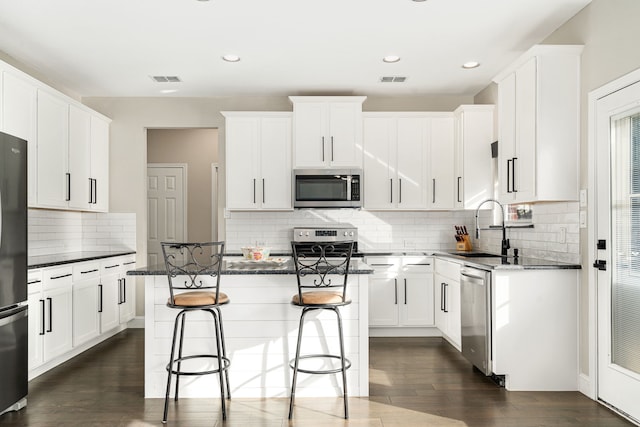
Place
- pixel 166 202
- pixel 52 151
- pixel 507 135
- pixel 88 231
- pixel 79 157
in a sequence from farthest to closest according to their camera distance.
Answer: pixel 166 202, pixel 88 231, pixel 79 157, pixel 52 151, pixel 507 135

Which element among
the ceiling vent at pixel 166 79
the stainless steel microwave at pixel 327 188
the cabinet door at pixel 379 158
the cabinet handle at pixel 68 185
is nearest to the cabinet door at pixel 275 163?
the stainless steel microwave at pixel 327 188

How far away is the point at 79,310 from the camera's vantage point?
14.5 ft

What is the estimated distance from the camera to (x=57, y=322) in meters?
4.03

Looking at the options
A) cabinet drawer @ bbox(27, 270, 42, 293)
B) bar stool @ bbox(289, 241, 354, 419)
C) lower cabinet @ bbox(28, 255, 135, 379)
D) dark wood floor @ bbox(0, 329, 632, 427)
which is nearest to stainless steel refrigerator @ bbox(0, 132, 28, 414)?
dark wood floor @ bbox(0, 329, 632, 427)

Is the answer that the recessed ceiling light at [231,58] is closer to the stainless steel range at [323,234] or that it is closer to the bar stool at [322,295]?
the stainless steel range at [323,234]

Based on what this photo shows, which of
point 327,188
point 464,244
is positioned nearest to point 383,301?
point 464,244

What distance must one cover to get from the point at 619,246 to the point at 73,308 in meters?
4.23

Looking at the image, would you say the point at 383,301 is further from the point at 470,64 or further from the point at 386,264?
the point at 470,64

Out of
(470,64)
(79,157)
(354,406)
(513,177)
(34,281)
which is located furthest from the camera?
(79,157)

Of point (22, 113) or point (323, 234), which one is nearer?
point (22, 113)

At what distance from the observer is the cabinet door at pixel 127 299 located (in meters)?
5.37

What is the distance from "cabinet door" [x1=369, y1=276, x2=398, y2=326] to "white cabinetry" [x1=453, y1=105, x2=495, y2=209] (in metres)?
1.17

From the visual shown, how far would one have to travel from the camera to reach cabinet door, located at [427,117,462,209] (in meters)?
5.54

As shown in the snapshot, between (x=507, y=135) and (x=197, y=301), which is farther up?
(x=507, y=135)
